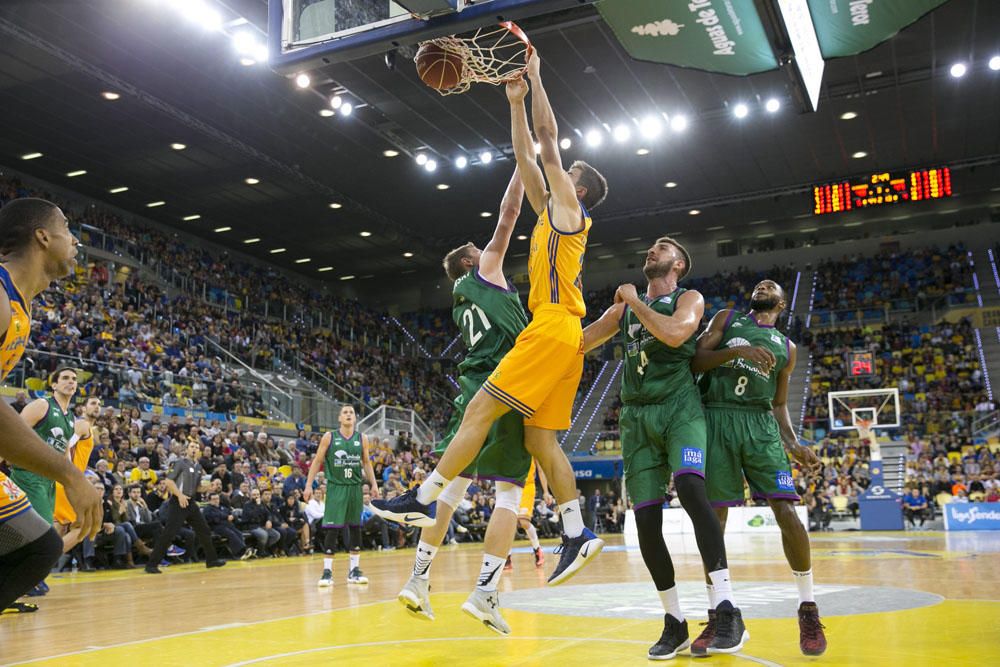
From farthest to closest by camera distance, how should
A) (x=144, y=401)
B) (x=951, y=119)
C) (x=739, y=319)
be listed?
(x=951, y=119), (x=144, y=401), (x=739, y=319)

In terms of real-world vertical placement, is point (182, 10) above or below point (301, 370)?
above

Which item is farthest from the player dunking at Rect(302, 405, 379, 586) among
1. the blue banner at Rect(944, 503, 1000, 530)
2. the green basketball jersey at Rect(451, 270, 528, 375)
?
the blue banner at Rect(944, 503, 1000, 530)

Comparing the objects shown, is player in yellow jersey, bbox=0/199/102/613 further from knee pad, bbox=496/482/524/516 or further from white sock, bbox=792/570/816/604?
white sock, bbox=792/570/816/604

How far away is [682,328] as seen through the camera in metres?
4.54

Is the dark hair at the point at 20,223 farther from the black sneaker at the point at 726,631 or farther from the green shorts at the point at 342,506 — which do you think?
the green shorts at the point at 342,506

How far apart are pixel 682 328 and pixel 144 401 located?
1571cm

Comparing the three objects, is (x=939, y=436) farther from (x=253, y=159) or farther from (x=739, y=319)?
(x=739, y=319)

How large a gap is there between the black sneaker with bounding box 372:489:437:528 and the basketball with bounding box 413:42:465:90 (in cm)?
264

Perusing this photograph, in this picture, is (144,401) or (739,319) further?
(144,401)

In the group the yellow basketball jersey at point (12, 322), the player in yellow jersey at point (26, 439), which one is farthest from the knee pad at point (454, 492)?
the yellow basketball jersey at point (12, 322)

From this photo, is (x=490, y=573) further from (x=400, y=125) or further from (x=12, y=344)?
(x=400, y=125)

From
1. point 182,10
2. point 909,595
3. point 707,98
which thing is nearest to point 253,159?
point 182,10

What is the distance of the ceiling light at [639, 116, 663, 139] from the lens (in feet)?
72.6

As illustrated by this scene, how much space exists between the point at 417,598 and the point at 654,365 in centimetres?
175
